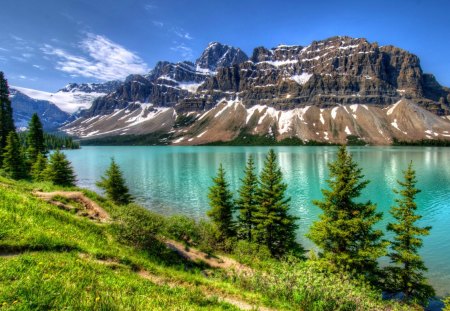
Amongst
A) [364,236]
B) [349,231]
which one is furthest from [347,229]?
[364,236]

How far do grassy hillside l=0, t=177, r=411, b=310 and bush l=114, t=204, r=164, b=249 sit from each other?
0.07 meters

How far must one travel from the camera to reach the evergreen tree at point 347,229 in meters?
23.6

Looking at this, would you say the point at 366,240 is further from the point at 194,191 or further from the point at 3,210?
the point at 194,191

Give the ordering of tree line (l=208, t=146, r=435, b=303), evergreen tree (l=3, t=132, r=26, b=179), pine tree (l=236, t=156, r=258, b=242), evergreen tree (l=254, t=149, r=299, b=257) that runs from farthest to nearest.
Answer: evergreen tree (l=3, t=132, r=26, b=179) → pine tree (l=236, t=156, r=258, b=242) → evergreen tree (l=254, t=149, r=299, b=257) → tree line (l=208, t=146, r=435, b=303)

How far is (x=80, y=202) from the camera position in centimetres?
2609

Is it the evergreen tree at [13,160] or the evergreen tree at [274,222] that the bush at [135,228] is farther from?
the evergreen tree at [13,160]

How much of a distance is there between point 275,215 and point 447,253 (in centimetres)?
2609

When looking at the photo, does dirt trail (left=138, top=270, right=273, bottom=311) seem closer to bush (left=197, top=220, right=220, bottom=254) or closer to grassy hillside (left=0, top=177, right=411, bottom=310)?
grassy hillside (left=0, top=177, right=411, bottom=310)

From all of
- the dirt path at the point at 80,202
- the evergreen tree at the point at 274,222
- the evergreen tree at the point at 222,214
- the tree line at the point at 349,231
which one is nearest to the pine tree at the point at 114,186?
the dirt path at the point at 80,202

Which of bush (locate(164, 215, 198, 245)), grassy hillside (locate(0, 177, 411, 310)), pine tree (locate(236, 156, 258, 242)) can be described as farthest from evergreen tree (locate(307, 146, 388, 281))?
bush (locate(164, 215, 198, 245))

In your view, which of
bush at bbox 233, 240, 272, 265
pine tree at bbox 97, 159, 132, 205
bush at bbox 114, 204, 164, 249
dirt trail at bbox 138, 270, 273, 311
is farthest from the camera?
pine tree at bbox 97, 159, 132, 205

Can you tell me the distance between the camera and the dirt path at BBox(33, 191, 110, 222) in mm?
23544

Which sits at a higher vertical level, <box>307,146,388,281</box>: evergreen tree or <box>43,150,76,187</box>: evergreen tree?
<box>43,150,76,187</box>: evergreen tree

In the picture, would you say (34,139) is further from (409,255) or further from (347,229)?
(409,255)
